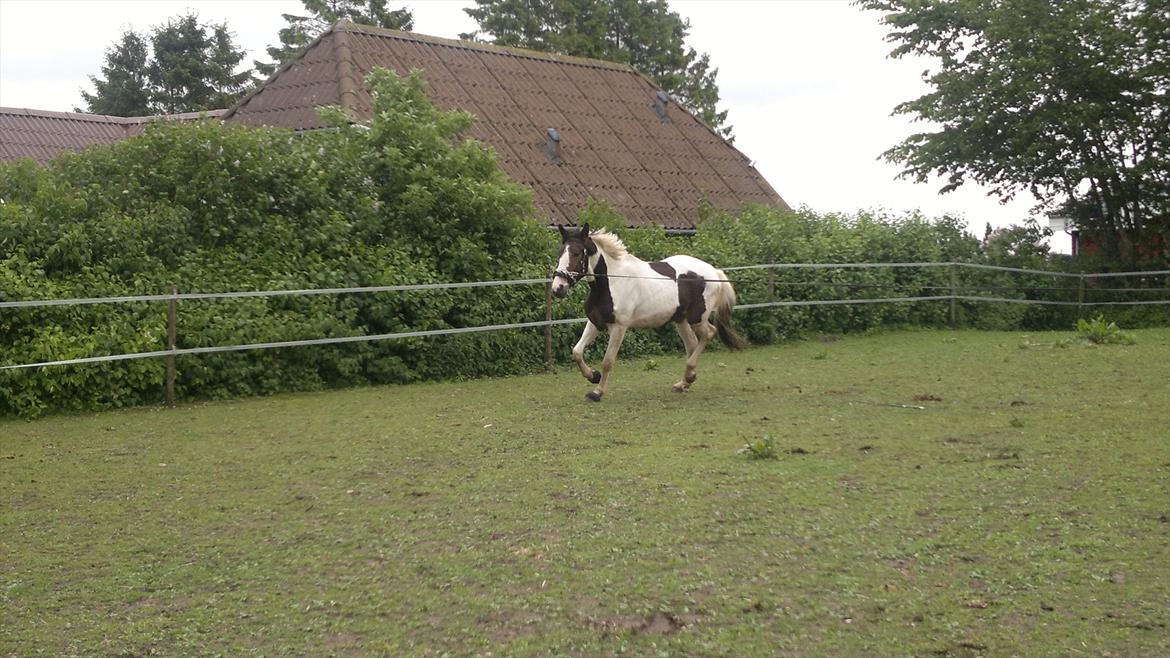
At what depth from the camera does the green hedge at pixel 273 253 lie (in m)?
11.7

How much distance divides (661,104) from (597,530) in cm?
2490

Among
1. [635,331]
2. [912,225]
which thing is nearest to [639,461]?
[635,331]

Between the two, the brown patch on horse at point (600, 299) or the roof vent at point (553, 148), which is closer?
the brown patch on horse at point (600, 299)

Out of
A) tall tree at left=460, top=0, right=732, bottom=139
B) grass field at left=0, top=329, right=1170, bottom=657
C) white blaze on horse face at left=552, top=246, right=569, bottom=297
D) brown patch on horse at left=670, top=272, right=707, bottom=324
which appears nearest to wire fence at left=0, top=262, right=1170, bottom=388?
grass field at left=0, top=329, right=1170, bottom=657

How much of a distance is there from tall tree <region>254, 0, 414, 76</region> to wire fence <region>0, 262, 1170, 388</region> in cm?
2659

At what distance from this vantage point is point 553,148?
25438 mm

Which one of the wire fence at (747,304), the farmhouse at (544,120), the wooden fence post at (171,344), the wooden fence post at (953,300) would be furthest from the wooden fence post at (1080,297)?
the wooden fence post at (171,344)

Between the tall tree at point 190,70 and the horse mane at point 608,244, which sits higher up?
the tall tree at point 190,70

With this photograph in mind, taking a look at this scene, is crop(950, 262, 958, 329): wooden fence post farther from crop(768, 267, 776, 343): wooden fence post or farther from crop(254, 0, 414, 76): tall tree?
crop(254, 0, 414, 76): tall tree

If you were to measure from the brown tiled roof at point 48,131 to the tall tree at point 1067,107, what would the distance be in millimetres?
16688

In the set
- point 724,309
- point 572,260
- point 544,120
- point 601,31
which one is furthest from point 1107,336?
point 601,31

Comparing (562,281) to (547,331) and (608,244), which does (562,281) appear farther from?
(547,331)

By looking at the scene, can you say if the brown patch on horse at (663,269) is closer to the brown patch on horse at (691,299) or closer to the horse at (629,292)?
the horse at (629,292)

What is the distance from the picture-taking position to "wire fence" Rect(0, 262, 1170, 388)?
11.7 m
